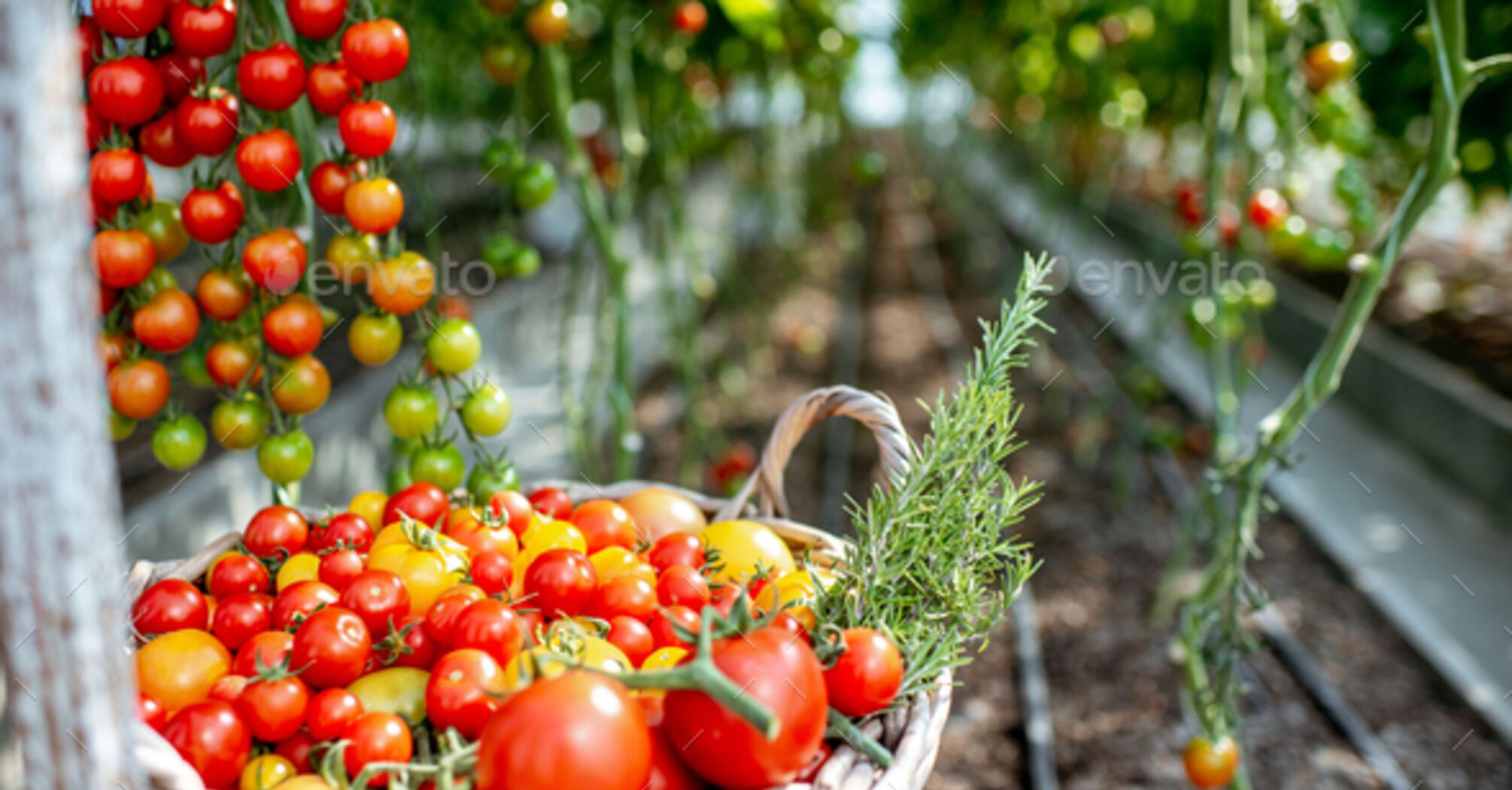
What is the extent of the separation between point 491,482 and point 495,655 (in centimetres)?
47

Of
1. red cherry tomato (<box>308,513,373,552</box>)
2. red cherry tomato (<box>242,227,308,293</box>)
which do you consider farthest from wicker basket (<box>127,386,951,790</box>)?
red cherry tomato (<box>242,227,308,293</box>)

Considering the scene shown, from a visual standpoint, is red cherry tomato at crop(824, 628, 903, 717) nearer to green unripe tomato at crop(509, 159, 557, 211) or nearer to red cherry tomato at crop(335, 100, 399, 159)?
red cherry tomato at crop(335, 100, 399, 159)

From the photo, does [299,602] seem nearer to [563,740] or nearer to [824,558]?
[563,740]

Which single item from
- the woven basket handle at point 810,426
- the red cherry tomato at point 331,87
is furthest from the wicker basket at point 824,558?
the red cherry tomato at point 331,87

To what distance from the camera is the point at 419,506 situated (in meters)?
1.19

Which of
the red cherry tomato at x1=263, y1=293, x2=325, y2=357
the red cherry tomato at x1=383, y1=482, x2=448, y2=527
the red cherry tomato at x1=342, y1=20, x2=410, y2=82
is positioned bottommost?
the red cherry tomato at x1=383, y1=482, x2=448, y2=527

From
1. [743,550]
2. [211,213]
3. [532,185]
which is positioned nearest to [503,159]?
[532,185]

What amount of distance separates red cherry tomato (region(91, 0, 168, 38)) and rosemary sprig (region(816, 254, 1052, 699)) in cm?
87

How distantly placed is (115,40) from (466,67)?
12.9 feet

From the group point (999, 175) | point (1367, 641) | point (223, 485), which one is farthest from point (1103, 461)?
point (999, 175)

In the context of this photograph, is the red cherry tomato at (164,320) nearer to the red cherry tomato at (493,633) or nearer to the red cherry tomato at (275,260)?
the red cherry tomato at (275,260)

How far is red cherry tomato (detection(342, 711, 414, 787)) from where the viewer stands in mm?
839

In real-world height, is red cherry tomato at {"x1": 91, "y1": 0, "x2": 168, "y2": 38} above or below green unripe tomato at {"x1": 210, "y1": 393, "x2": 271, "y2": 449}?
above

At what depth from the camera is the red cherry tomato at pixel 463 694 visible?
2.81 feet
